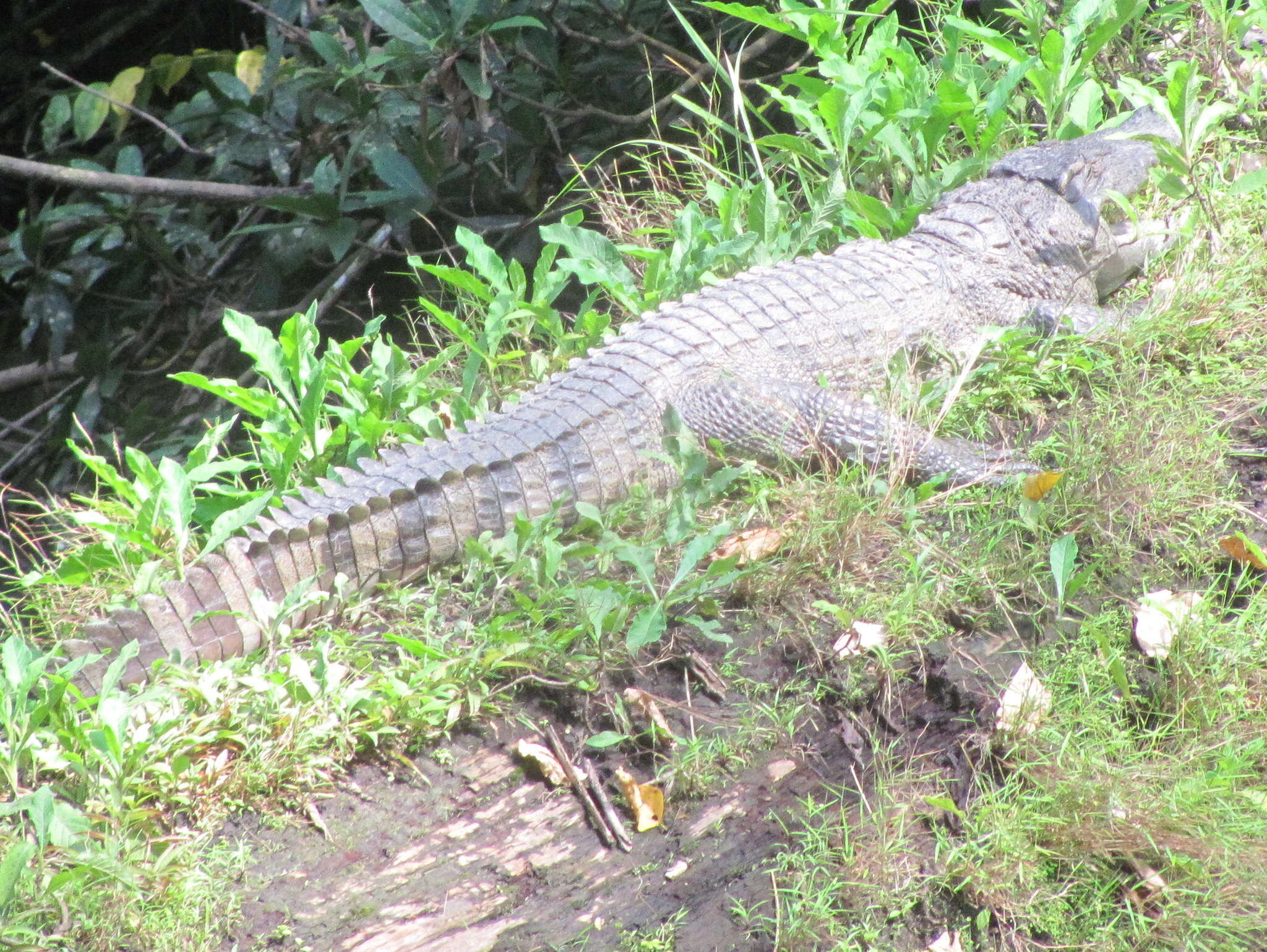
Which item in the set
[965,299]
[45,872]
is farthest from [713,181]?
[45,872]

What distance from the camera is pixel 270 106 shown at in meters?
4.20

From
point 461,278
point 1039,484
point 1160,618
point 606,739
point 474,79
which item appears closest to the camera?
point 606,739

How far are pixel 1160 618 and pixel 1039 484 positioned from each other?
0.42 meters

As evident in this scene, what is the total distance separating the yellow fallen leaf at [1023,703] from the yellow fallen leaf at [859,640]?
291 mm

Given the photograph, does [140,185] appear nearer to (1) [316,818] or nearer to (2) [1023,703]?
(1) [316,818]

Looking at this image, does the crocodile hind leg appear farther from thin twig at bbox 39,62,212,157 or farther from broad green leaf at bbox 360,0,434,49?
thin twig at bbox 39,62,212,157

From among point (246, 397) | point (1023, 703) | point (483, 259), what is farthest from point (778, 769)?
point (483, 259)

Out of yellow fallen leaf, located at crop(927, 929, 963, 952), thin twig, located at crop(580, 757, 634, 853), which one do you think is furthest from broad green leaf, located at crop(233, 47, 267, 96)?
yellow fallen leaf, located at crop(927, 929, 963, 952)

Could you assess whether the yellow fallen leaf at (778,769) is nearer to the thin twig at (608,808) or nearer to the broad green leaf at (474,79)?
the thin twig at (608,808)

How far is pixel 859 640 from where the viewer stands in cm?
237

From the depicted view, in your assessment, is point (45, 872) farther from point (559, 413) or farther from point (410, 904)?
point (559, 413)

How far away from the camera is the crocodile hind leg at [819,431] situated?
109 inches

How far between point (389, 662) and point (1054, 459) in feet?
5.99

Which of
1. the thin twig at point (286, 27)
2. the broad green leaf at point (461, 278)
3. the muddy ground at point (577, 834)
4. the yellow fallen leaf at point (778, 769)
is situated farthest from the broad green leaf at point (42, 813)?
the thin twig at point (286, 27)
